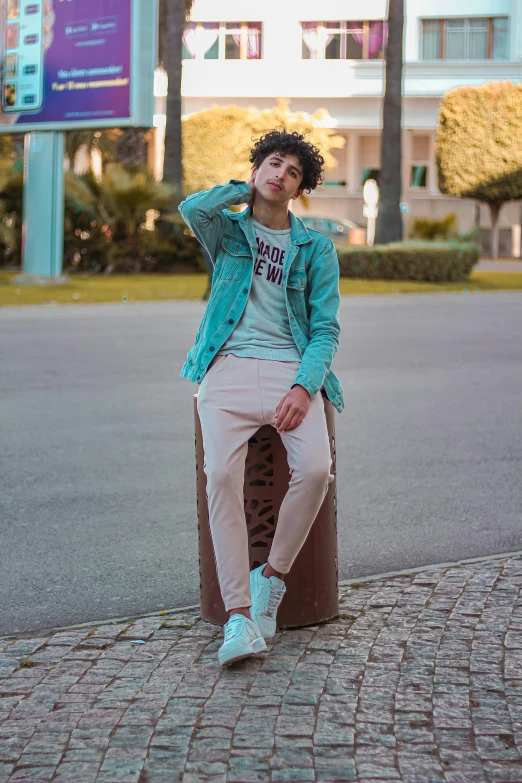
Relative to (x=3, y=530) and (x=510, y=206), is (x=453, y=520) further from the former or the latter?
(x=510, y=206)

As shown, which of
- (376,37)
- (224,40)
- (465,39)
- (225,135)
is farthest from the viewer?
(224,40)

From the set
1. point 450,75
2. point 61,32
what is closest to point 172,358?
point 61,32

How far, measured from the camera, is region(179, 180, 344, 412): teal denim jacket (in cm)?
451

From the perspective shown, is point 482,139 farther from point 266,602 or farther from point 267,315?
point 266,602

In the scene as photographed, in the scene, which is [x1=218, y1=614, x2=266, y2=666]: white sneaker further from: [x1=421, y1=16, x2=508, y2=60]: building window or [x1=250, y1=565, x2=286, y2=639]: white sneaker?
[x1=421, y1=16, x2=508, y2=60]: building window

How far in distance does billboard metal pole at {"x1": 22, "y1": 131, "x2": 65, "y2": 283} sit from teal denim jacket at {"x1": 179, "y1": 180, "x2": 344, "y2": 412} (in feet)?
69.0

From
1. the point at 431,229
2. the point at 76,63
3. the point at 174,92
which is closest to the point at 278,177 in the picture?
the point at 76,63

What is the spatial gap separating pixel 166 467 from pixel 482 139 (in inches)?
1608

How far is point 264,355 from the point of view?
4504 mm

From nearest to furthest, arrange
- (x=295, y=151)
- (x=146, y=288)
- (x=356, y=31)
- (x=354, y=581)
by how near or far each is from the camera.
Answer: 1. (x=295, y=151)
2. (x=354, y=581)
3. (x=146, y=288)
4. (x=356, y=31)

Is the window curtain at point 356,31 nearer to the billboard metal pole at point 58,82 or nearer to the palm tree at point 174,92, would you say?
the palm tree at point 174,92

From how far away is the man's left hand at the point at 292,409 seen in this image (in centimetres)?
434

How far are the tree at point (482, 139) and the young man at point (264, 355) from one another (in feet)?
142

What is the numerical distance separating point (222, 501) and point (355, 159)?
5615cm
